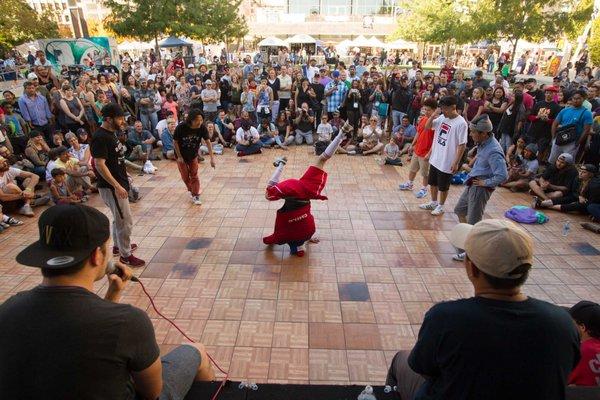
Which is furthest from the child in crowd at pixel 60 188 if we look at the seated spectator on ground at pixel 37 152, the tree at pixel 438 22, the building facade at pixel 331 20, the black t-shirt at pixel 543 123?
the building facade at pixel 331 20

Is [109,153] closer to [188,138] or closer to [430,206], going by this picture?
[188,138]

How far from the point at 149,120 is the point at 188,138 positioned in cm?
532

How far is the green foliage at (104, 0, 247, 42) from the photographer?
61.2 feet

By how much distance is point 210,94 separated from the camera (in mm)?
11680

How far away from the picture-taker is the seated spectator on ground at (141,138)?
394 inches

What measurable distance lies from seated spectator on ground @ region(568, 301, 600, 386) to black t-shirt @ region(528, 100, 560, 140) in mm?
7328

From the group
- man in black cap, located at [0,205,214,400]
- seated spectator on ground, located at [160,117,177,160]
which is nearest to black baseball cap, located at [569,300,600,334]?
man in black cap, located at [0,205,214,400]

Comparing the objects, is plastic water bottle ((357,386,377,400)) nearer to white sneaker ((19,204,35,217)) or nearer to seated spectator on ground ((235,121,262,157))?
white sneaker ((19,204,35,217))

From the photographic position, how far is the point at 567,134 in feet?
25.3

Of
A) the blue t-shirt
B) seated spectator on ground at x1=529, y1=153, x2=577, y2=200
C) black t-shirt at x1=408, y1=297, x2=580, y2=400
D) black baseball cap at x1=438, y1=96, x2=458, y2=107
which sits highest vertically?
black baseball cap at x1=438, y1=96, x2=458, y2=107

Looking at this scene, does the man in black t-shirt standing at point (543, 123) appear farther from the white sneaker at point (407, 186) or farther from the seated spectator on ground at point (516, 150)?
the white sneaker at point (407, 186)

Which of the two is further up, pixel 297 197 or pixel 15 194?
pixel 297 197

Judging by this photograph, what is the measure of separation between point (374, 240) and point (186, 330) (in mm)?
3076

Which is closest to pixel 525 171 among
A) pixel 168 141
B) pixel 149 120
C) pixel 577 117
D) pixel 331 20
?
pixel 577 117
